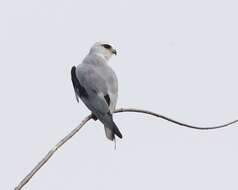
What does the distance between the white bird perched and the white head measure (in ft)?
1.16

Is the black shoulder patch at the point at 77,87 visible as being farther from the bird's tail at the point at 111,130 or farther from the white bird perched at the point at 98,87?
the bird's tail at the point at 111,130

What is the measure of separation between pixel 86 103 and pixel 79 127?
231 cm

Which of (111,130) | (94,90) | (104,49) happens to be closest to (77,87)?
(94,90)

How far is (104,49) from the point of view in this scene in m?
8.64

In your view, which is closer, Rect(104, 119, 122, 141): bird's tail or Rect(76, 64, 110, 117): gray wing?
Rect(104, 119, 122, 141): bird's tail

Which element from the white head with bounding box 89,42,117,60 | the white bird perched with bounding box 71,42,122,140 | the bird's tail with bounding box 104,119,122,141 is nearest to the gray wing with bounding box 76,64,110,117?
the white bird perched with bounding box 71,42,122,140

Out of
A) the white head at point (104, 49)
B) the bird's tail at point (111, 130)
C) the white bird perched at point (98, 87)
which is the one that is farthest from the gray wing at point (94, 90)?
the white head at point (104, 49)

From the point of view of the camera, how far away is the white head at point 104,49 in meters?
8.56

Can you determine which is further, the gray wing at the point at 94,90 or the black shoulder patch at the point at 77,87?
the black shoulder patch at the point at 77,87

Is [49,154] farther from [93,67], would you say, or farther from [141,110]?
[93,67]

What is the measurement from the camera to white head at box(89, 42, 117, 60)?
8555mm

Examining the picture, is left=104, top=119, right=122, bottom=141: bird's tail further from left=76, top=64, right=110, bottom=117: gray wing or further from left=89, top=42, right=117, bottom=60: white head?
left=89, top=42, right=117, bottom=60: white head

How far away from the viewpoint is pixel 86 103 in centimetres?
780

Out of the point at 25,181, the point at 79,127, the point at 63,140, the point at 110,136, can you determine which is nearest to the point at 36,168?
the point at 25,181
